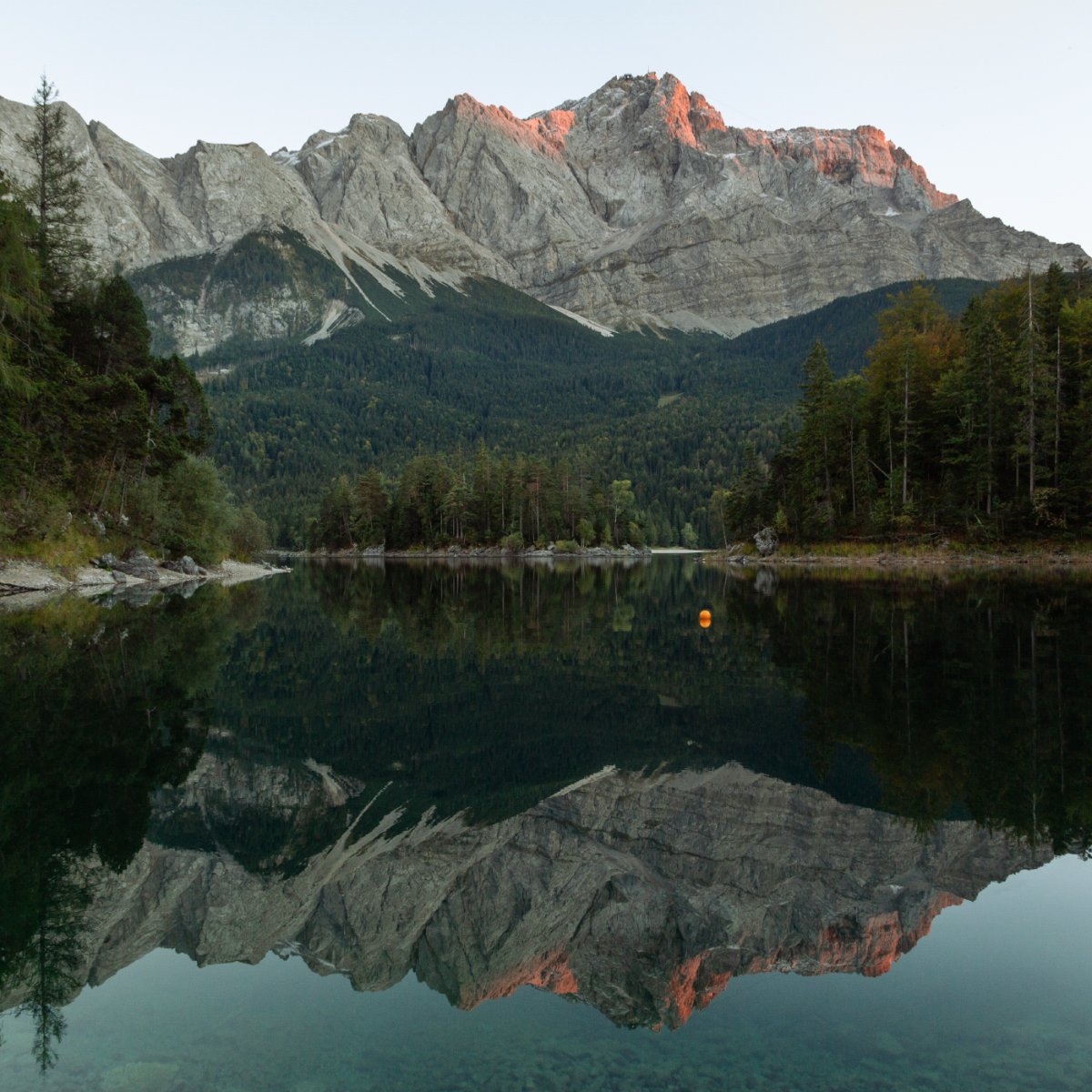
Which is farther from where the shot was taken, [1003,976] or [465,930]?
[465,930]

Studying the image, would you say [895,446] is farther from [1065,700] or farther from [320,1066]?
[320,1066]

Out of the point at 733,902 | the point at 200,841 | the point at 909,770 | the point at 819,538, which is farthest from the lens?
the point at 819,538

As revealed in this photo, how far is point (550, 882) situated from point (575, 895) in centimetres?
47

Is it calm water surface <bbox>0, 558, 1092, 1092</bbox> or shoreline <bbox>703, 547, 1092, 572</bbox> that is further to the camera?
shoreline <bbox>703, 547, 1092, 572</bbox>

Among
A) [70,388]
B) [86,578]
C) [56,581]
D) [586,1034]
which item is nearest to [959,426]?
[70,388]

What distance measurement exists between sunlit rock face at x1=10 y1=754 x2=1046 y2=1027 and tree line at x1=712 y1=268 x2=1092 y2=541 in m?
56.3

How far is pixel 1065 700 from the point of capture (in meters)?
14.8

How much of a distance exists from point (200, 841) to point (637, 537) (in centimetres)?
13304

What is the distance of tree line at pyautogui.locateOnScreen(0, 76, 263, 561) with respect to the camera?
38.6 meters

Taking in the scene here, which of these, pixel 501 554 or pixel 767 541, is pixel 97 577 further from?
pixel 501 554

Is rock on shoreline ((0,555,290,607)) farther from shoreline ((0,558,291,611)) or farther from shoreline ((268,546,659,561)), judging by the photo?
shoreline ((268,546,659,561))

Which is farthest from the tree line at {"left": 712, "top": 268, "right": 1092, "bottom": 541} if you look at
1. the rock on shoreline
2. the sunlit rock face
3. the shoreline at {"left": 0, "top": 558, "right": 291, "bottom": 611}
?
the sunlit rock face

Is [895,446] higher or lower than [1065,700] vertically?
higher

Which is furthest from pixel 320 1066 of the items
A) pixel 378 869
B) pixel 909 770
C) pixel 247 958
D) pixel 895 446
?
pixel 895 446
